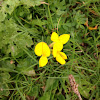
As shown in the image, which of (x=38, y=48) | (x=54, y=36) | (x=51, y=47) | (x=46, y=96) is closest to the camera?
(x=38, y=48)

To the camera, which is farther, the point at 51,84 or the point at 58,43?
the point at 51,84

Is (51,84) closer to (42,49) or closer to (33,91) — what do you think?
(33,91)

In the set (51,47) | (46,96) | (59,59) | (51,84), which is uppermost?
(51,47)

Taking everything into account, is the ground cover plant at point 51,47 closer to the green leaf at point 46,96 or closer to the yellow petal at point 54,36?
the green leaf at point 46,96

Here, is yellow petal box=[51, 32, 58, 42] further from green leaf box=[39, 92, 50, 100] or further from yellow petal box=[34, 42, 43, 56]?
green leaf box=[39, 92, 50, 100]

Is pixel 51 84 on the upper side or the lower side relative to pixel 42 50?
lower

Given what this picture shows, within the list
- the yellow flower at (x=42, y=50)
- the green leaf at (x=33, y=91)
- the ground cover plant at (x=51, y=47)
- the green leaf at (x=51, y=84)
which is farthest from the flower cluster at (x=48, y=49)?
the green leaf at (x=33, y=91)

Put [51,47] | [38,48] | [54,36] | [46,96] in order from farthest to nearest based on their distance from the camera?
[46,96] → [51,47] → [54,36] → [38,48]

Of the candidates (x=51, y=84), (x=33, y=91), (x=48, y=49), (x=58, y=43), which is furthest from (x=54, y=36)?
(x=33, y=91)

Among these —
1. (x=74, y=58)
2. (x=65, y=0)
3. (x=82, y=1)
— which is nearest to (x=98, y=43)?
(x=74, y=58)

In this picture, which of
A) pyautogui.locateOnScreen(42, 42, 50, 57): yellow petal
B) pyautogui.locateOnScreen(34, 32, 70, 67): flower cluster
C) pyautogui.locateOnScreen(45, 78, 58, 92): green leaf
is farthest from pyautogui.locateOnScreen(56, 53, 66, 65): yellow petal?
pyautogui.locateOnScreen(45, 78, 58, 92): green leaf
